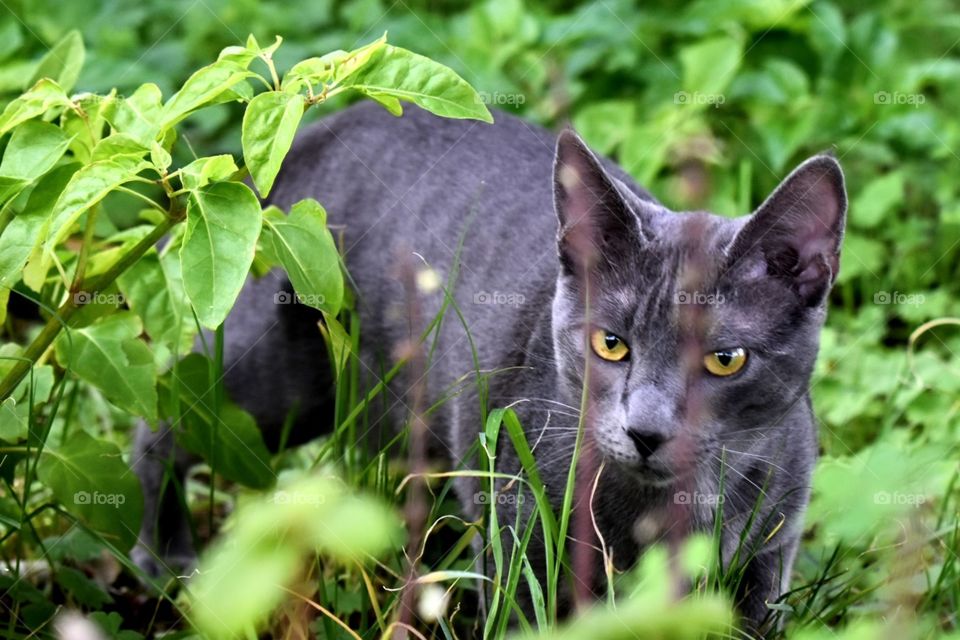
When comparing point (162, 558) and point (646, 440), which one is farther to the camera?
point (162, 558)

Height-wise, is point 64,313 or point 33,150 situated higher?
point 33,150

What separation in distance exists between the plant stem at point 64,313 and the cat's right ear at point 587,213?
687mm

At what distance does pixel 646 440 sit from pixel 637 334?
227 mm

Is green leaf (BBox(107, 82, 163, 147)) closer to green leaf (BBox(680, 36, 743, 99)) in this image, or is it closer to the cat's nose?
the cat's nose

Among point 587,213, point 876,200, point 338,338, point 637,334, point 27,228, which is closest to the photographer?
point 27,228

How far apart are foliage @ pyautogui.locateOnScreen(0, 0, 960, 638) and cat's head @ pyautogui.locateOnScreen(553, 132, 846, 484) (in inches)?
5.1

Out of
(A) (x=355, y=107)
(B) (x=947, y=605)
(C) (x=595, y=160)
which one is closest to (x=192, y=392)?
(C) (x=595, y=160)

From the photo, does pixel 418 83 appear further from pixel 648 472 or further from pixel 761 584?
pixel 761 584

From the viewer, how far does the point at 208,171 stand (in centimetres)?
169

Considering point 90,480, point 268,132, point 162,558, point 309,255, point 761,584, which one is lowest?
point 162,558

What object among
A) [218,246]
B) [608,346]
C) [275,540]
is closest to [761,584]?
[608,346]

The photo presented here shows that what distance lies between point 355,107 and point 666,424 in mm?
1488

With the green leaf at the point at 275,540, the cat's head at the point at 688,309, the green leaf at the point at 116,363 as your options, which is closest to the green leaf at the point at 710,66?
the cat's head at the point at 688,309

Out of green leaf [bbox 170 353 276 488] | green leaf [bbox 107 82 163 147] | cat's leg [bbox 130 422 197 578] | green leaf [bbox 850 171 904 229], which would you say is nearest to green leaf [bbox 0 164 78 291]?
green leaf [bbox 107 82 163 147]
